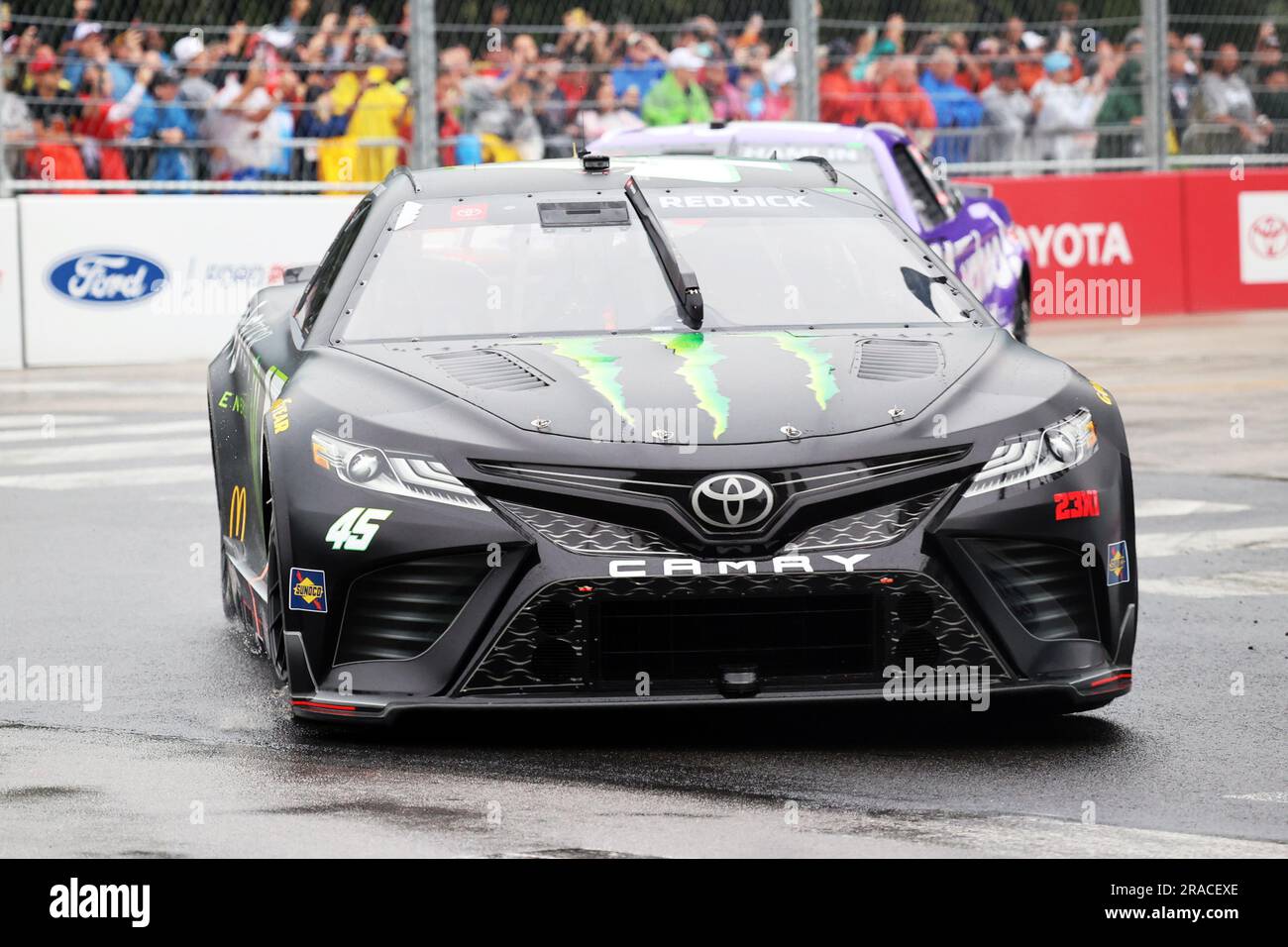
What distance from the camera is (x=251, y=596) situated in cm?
695

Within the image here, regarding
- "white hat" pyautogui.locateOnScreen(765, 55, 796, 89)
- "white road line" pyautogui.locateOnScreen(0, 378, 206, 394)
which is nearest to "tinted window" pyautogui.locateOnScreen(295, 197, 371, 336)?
"white road line" pyautogui.locateOnScreen(0, 378, 206, 394)

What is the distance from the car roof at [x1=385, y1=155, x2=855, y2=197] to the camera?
24.1 ft

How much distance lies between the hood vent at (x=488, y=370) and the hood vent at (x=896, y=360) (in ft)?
2.77

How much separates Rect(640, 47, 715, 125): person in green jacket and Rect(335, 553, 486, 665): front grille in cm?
1377

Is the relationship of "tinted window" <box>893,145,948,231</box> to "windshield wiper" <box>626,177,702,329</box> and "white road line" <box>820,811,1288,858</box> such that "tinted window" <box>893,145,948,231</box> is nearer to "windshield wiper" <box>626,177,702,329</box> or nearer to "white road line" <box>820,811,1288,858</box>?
"windshield wiper" <box>626,177,702,329</box>

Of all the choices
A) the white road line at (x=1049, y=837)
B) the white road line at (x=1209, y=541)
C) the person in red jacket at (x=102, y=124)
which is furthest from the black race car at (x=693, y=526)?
the person in red jacket at (x=102, y=124)

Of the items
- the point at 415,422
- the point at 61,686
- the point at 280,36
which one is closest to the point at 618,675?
the point at 415,422

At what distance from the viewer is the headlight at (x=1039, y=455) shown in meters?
5.82

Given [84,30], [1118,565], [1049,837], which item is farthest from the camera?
[84,30]

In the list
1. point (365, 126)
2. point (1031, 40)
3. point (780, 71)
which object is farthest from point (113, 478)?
point (1031, 40)

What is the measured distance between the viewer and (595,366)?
20.2 ft

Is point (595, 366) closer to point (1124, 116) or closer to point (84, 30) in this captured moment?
point (84, 30)

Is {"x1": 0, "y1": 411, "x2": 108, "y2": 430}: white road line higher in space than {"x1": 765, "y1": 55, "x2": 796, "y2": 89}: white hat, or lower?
lower

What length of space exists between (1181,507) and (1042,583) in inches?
204
